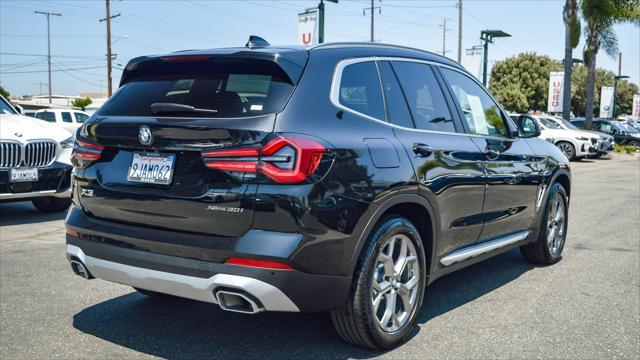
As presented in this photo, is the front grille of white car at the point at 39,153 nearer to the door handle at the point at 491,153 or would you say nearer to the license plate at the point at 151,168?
the license plate at the point at 151,168

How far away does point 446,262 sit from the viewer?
4.33 meters

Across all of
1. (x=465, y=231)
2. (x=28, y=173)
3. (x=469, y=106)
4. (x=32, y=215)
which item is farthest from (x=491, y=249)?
(x=32, y=215)

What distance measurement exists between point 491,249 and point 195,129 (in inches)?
105

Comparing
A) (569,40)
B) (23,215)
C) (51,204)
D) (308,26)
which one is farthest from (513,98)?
(23,215)

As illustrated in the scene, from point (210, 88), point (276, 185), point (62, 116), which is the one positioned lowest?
point (276, 185)

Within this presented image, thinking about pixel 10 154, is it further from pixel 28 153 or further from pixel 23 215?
pixel 23 215

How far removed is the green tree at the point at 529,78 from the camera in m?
67.7

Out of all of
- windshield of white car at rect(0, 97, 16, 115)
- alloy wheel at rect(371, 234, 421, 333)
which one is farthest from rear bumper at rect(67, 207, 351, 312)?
windshield of white car at rect(0, 97, 16, 115)

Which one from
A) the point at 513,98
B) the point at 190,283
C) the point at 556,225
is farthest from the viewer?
the point at 513,98

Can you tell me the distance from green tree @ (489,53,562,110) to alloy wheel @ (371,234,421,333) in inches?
2609

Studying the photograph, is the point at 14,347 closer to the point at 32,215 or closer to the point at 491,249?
the point at 491,249

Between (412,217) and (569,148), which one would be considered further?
(569,148)

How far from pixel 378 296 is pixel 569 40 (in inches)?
1188

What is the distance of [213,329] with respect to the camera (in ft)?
13.4
